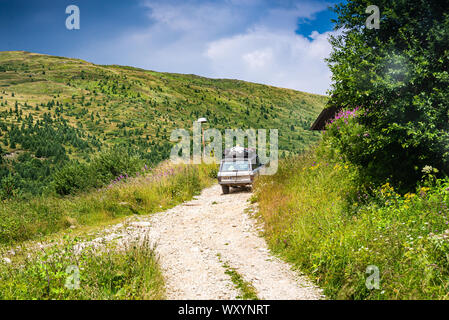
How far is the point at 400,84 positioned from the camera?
5.66 m

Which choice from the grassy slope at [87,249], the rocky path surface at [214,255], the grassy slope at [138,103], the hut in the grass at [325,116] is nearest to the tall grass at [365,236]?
the rocky path surface at [214,255]

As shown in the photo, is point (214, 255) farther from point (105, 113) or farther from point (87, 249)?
point (105, 113)

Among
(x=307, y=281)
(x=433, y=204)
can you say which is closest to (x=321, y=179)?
(x=433, y=204)

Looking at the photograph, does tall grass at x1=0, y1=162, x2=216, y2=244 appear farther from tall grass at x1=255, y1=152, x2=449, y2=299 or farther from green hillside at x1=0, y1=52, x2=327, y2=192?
green hillside at x1=0, y1=52, x2=327, y2=192

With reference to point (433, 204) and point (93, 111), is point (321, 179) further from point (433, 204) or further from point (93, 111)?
point (93, 111)

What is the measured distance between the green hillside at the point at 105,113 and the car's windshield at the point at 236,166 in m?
15.6

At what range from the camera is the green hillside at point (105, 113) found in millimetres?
33031

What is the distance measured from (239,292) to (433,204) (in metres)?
3.45

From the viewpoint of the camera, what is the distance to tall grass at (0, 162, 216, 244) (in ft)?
31.9

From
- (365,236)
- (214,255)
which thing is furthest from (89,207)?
(365,236)

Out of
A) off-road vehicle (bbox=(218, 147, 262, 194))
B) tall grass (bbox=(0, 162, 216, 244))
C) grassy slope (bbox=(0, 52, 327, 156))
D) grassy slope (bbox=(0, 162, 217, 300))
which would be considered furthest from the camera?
grassy slope (bbox=(0, 52, 327, 156))

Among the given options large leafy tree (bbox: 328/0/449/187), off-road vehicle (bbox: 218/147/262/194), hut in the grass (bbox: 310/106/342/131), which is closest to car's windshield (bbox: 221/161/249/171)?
off-road vehicle (bbox: 218/147/262/194)

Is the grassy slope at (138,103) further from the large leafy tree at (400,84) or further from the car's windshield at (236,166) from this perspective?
the large leafy tree at (400,84)

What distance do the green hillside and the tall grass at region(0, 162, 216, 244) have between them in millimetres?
12817
